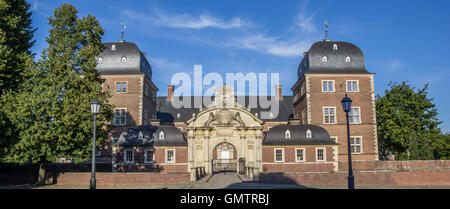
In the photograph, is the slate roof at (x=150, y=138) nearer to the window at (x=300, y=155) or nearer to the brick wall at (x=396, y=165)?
the window at (x=300, y=155)

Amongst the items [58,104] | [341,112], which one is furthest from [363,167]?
[58,104]

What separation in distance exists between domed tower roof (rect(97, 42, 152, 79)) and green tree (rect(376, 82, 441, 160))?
3559 centimetres

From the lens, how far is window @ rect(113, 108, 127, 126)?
43.9m

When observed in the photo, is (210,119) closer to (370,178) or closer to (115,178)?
(115,178)

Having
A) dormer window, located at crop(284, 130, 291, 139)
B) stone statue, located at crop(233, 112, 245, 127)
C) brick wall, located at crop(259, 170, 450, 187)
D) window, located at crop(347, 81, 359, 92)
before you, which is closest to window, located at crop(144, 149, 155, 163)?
stone statue, located at crop(233, 112, 245, 127)

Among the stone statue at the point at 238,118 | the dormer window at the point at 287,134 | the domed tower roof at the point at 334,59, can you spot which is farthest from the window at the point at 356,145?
the stone statue at the point at 238,118

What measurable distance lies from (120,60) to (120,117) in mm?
7718

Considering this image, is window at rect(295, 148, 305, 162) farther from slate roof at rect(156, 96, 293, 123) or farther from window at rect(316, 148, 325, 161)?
slate roof at rect(156, 96, 293, 123)

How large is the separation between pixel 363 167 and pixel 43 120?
32.1 m

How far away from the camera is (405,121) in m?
48.3

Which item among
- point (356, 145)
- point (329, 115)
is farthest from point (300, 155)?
point (356, 145)

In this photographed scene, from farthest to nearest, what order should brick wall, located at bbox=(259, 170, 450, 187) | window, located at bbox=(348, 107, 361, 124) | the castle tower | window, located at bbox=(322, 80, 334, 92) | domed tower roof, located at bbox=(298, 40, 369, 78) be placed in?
domed tower roof, located at bbox=(298, 40, 369, 78) < window, located at bbox=(322, 80, 334, 92) < window, located at bbox=(348, 107, 361, 124) < the castle tower < brick wall, located at bbox=(259, 170, 450, 187)
